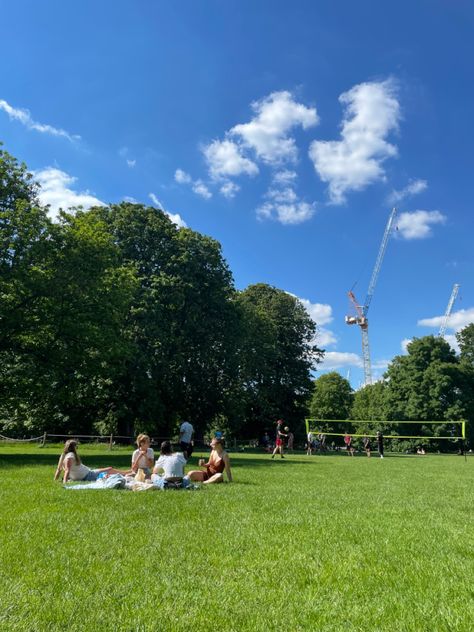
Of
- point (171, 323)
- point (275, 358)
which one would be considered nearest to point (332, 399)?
point (275, 358)

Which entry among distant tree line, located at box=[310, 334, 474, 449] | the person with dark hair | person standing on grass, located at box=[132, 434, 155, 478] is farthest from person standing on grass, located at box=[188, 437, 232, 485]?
distant tree line, located at box=[310, 334, 474, 449]

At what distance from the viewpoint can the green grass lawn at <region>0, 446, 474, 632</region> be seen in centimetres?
359

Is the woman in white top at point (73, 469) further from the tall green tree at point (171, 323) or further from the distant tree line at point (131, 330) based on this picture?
the tall green tree at point (171, 323)

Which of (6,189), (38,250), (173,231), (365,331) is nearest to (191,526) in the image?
(38,250)

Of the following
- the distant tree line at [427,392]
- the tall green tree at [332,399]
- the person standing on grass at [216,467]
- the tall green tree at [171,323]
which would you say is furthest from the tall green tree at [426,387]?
the person standing on grass at [216,467]

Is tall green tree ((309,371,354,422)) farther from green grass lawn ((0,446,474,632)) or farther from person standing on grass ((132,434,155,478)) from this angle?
green grass lawn ((0,446,474,632))

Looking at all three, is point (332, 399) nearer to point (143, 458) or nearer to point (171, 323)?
point (171, 323)

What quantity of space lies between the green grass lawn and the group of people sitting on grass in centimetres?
239

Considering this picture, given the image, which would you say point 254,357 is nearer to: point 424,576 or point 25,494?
point 25,494

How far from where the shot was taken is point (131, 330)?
115ft

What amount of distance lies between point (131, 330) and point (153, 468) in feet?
74.3

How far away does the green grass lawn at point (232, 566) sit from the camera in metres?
3.59

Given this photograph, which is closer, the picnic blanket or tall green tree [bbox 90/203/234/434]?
the picnic blanket

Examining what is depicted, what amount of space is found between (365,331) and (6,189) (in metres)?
136
